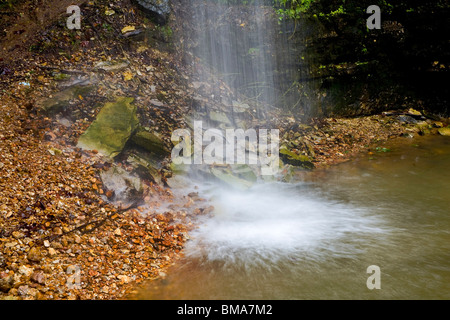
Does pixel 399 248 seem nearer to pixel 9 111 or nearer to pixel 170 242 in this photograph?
pixel 170 242

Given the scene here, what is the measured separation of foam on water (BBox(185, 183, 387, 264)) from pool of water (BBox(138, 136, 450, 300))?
0.02m

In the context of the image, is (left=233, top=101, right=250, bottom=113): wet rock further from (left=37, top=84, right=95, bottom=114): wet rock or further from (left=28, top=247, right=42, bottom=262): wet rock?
(left=28, top=247, right=42, bottom=262): wet rock

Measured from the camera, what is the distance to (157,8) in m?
8.32

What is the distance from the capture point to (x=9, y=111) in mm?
5051

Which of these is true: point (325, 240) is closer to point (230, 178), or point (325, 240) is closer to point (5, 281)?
point (230, 178)

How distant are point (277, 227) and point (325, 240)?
2.78 ft

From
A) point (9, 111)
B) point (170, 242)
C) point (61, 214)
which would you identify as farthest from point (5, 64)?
point (170, 242)

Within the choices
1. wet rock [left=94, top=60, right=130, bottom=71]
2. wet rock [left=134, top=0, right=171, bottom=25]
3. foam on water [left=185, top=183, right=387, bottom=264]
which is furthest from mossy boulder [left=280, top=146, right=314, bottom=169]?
wet rock [left=134, top=0, right=171, bottom=25]

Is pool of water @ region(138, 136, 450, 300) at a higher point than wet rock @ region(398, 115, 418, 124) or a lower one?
lower

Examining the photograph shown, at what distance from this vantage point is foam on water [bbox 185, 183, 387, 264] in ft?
12.6

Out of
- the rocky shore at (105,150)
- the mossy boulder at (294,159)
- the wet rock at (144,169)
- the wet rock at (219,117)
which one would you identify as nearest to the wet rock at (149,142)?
the rocky shore at (105,150)

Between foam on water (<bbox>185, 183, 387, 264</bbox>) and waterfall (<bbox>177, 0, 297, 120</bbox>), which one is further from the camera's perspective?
waterfall (<bbox>177, 0, 297, 120</bbox>)
